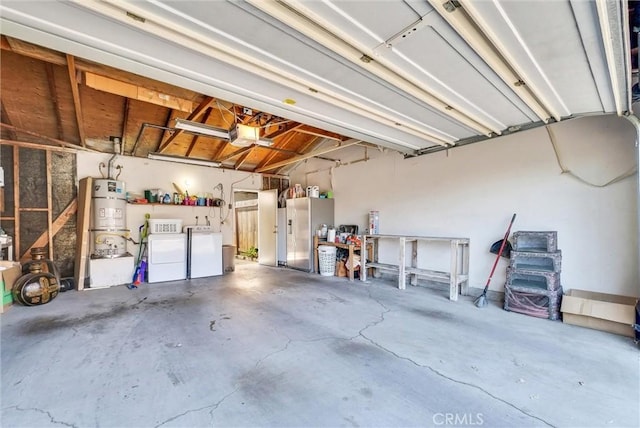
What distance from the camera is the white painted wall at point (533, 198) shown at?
3.23 meters

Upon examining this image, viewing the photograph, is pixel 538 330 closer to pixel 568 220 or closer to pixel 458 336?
pixel 458 336

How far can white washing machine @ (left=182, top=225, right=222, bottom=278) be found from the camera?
599 cm

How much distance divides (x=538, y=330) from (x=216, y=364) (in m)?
3.37

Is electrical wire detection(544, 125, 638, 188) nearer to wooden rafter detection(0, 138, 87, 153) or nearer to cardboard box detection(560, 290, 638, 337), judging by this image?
cardboard box detection(560, 290, 638, 337)

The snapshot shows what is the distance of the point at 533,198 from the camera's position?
3838 mm

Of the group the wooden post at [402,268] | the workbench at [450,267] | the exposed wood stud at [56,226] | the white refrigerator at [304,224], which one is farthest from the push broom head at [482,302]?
the exposed wood stud at [56,226]

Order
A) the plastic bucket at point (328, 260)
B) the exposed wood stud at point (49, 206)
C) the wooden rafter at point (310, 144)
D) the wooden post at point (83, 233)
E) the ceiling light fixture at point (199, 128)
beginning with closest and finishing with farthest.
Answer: the ceiling light fixture at point (199, 128) → the wooden post at point (83, 233) → the exposed wood stud at point (49, 206) → the plastic bucket at point (328, 260) → the wooden rafter at point (310, 144)

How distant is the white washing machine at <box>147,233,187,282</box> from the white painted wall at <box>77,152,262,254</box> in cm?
100

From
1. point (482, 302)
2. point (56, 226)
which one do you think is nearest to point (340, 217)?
point (482, 302)

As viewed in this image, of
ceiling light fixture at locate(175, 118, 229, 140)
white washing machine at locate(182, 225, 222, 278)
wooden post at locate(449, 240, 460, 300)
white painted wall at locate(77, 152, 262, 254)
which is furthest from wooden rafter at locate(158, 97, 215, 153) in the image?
wooden post at locate(449, 240, 460, 300)

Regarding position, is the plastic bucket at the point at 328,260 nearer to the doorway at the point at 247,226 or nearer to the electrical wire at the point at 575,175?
the doorway at the point at 247,226

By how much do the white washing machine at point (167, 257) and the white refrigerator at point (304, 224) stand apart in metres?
2.50

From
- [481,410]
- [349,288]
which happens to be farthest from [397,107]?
[349,288]

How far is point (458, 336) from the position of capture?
2906 millimetres
